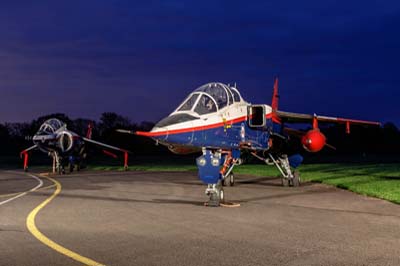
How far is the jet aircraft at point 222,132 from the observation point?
1213 centimetres

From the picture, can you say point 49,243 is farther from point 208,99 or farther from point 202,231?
point 208,99

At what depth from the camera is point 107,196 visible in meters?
14.4

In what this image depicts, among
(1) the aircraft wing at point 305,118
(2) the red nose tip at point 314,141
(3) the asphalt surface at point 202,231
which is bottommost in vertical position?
(3) the asphalt surface at point 202,231

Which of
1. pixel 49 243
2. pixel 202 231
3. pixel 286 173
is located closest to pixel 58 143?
pixel 286 173

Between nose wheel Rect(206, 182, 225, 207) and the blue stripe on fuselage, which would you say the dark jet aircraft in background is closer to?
the blue stripe on fuselage

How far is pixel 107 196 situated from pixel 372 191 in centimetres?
852

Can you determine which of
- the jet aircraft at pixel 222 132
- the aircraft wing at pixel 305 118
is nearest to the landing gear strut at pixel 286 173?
the jet aircraft at pixel 222 132

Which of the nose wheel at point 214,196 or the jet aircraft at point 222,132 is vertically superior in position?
the jet aircraft at point 222,132

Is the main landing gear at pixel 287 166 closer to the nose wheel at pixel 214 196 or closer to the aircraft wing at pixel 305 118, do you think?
the aircraft wing at pixel 305 118

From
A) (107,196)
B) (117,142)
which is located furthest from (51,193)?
(117,142)

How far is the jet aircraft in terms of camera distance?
39.8 ft

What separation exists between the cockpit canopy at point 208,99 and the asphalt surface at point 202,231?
2621 mm

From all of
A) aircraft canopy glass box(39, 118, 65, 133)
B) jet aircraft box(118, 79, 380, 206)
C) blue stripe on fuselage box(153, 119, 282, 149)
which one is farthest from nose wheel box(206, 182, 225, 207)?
aircraft canopy glass box(39, 118, 65, 133)

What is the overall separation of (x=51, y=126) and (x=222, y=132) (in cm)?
2040
